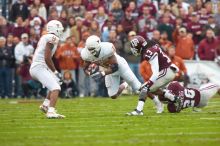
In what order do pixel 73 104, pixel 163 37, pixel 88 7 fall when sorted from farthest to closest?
pixel 88 7
pixel 163 37
pixel 73 104

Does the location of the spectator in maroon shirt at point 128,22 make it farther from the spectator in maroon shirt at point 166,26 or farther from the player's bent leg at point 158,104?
the player's bent leg at point 158,104

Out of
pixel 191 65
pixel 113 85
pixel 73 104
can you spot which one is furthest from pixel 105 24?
pixel 113 85

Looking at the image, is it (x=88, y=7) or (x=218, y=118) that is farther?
(x=88, y=7)

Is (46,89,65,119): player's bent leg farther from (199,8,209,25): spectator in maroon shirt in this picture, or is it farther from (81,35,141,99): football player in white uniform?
(199,8,209,25): spectator in maroon shirt

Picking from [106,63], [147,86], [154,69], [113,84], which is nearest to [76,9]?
[113,84]

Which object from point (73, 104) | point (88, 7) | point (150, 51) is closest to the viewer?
point (150, 51)

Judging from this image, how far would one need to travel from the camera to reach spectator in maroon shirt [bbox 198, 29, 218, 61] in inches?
827

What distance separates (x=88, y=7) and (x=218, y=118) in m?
10.5

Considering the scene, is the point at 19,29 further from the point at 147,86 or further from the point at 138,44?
the point at 147,86

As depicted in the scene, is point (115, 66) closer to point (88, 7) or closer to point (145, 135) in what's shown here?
point (145, 135)

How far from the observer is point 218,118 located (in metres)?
12.5

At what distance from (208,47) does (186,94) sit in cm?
752

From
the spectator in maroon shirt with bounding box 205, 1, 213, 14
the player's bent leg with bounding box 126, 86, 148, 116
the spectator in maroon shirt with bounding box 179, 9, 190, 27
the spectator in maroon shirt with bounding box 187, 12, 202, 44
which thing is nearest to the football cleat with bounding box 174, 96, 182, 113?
the player's bent leg with bounding box 126, 86, 148, 116

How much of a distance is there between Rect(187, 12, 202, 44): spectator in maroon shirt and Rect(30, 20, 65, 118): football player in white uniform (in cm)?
881
